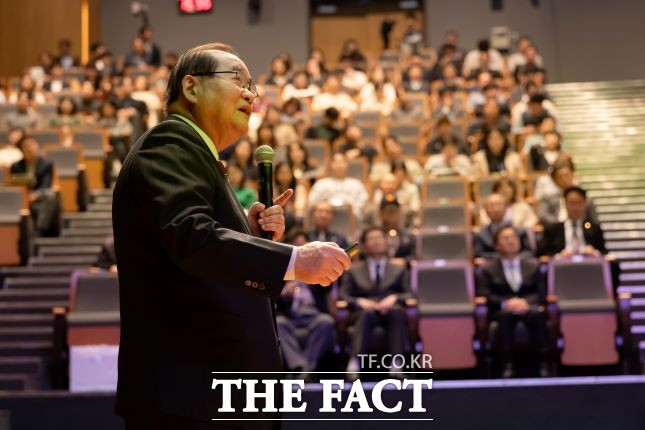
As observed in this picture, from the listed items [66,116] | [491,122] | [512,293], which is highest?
[66,116]

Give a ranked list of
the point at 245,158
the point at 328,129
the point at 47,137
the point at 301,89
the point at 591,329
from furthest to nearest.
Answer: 1. the point at 301,89
2. the point at 328,129
3. the point at 47,137
4. the point at 245,158
5. the point at 591,329

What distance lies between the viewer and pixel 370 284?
4672 millimetres

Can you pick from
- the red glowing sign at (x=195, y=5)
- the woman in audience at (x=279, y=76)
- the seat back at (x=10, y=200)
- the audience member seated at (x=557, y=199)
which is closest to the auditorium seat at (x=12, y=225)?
the seat back at (x=10, y=200)

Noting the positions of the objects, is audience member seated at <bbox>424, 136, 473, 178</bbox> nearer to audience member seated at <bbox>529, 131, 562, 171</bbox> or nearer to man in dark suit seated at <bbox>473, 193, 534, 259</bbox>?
audience member seated at <bbox>529, 131, 562, 171</bbox>

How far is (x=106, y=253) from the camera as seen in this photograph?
5160 mm

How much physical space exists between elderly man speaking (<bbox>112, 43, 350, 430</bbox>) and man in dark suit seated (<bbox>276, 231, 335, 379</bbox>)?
120 inches

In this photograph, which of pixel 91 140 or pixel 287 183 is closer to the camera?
pixel 287 183

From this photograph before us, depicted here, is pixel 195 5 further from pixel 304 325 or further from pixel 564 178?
pixel 304 325

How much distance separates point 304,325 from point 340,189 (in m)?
1.68

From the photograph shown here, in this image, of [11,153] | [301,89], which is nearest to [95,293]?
[11,153]

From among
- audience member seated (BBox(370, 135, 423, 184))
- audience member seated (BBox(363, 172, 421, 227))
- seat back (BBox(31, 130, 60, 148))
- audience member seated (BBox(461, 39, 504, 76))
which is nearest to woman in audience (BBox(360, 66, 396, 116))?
audience member seated (BBox(461, 39, 504, 76))

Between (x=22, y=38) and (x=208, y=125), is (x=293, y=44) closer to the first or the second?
(x=22, y=38)

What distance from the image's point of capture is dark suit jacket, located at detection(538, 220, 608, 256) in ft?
16.7

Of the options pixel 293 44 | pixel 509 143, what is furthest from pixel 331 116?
pixel 293 44
